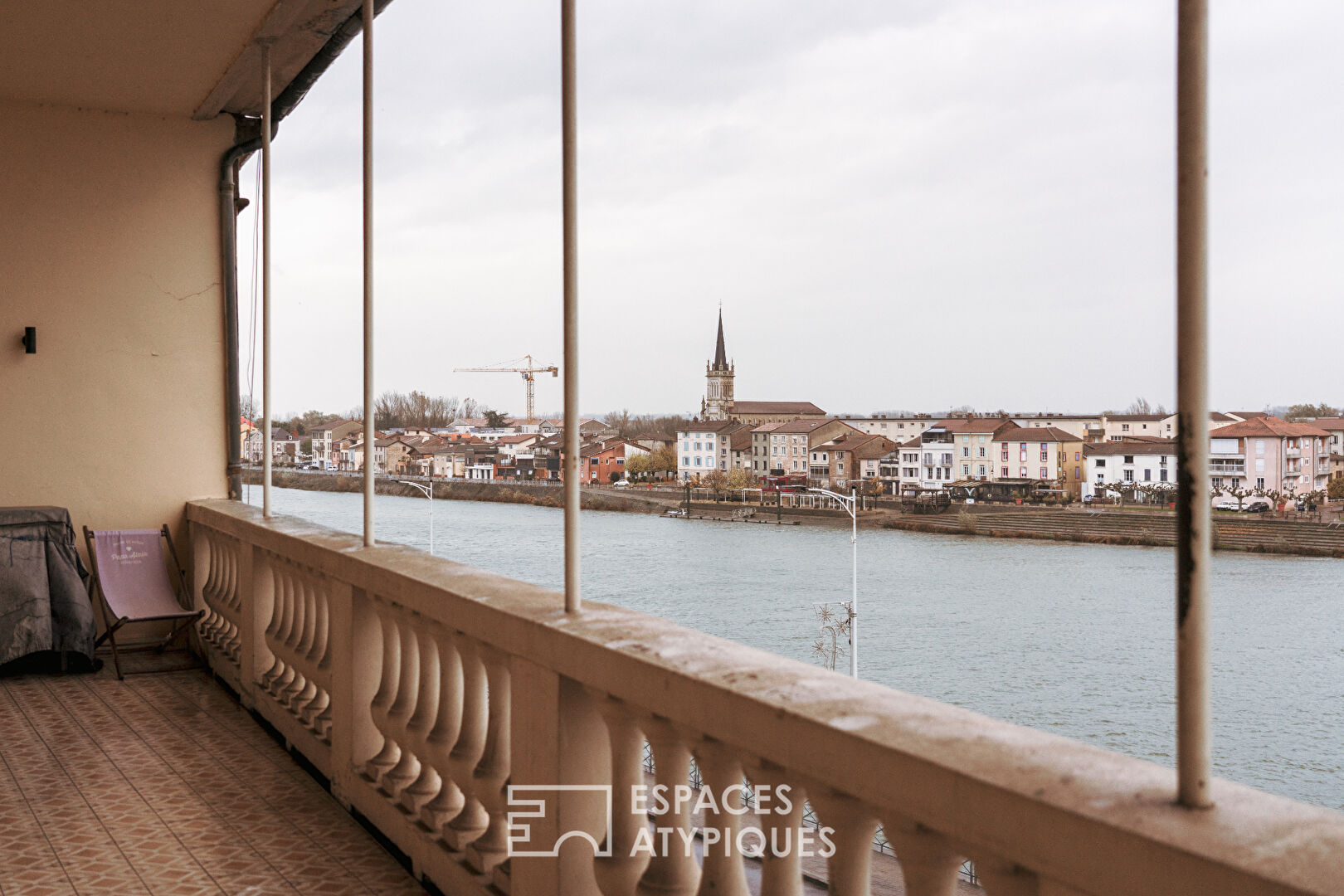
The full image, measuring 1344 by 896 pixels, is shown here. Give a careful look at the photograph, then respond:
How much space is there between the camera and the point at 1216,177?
33.7 inches

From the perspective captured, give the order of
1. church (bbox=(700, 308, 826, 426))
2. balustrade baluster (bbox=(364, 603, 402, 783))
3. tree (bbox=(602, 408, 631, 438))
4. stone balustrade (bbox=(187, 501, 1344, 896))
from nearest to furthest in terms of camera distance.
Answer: stone balustrade (bbox=(187, 501, 1344, 896)) < balustrade baluster (bbox=(364, 603, 402, 783)) < tree (bbox=(602, 408, 631, 438)) < church (bbox=(700, 308, 826, 426))

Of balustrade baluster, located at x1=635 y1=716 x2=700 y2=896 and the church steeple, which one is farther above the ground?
the church steeple

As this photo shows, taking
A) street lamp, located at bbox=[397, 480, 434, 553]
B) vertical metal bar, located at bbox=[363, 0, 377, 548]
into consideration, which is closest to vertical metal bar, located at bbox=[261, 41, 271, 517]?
street lamp, located at bbox=[397, 480, 434, 553]

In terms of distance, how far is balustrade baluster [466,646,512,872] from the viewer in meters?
1.94

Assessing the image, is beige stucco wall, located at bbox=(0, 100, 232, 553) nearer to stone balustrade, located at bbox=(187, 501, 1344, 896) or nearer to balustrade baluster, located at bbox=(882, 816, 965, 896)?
stone balustrade, located at bbox=(187, 501, 1344, 896)

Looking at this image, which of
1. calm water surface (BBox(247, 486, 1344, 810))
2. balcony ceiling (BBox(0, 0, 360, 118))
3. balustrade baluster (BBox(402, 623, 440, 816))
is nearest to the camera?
calm water surface (BBox(247, 486, 1344, 810))

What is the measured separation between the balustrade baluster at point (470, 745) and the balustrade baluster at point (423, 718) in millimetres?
179

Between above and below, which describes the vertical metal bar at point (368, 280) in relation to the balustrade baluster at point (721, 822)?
above

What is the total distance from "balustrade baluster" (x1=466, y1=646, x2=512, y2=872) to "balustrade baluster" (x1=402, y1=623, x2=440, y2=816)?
296mm

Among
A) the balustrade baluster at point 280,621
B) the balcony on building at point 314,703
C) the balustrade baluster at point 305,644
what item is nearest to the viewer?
the balcony on building at point 314,703

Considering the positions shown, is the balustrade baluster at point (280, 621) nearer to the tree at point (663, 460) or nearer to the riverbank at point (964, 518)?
the riverbank at point (964, 518)

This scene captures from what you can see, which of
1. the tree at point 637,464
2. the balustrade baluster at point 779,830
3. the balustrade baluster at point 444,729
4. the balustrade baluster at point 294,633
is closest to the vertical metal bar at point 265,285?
the balustrade baluster at point 294,633

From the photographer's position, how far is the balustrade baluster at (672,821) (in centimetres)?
138

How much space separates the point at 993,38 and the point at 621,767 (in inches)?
56.5
